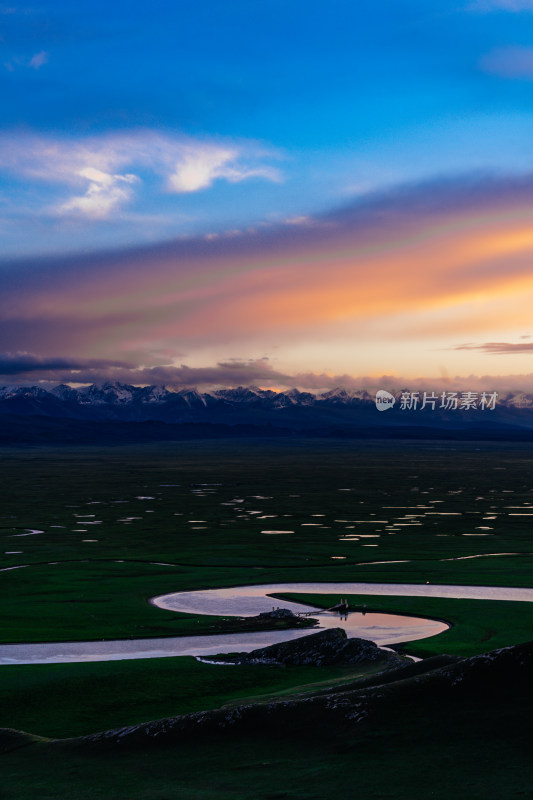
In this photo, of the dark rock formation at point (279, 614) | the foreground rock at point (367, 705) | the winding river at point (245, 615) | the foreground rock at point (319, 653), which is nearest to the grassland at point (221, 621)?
the foreground rock at point (367, 705)

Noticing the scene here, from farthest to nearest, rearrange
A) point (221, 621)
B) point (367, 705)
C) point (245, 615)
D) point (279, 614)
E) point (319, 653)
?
point (245, 615), point (279, 614), point (221, 621), point (319, 653), point (367, 705)

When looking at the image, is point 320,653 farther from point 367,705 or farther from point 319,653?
point 367,705

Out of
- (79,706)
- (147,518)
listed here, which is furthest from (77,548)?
(79,706)

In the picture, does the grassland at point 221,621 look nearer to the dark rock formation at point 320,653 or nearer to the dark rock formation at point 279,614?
the dark rock formation at point 320,653

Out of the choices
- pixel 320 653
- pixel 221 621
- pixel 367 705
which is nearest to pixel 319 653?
pixel 320 653

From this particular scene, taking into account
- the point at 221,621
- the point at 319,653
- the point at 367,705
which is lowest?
the point at 221,621

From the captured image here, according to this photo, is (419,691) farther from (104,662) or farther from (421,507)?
(421,507)

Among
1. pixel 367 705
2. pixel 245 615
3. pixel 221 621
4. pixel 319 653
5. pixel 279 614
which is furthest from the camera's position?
pixel 245 615
